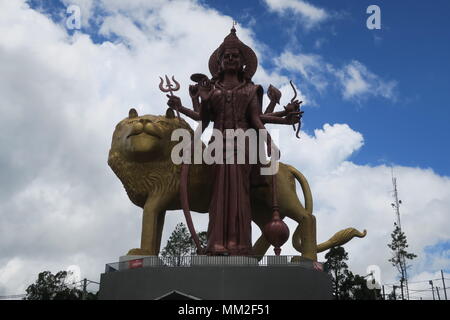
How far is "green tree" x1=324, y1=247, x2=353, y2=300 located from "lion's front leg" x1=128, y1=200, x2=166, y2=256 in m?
16.5

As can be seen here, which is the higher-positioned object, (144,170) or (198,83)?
(198,83)

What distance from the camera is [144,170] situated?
42.5 feet

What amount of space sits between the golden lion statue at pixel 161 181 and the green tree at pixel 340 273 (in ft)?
48.1

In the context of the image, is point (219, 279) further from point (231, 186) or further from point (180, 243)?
point (180, 243)

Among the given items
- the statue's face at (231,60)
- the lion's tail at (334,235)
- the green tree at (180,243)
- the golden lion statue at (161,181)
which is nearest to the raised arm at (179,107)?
the golden lion statue at (161,181)

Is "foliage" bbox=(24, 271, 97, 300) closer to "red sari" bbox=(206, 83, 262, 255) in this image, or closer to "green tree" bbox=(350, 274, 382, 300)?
"green tree" bbox=(350, 274, 382, 300)

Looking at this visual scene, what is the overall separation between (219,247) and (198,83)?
462 cm

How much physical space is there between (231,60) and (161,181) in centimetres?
365

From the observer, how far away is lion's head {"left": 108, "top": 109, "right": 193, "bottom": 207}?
1273 centimetres

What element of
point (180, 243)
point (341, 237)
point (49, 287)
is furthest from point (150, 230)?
point (49, 287)

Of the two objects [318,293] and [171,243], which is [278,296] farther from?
[171,243]

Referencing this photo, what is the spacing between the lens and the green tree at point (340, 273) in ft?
88.9

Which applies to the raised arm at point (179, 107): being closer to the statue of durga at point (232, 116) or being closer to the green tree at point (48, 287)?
the statue of durga at point (232, 116)
